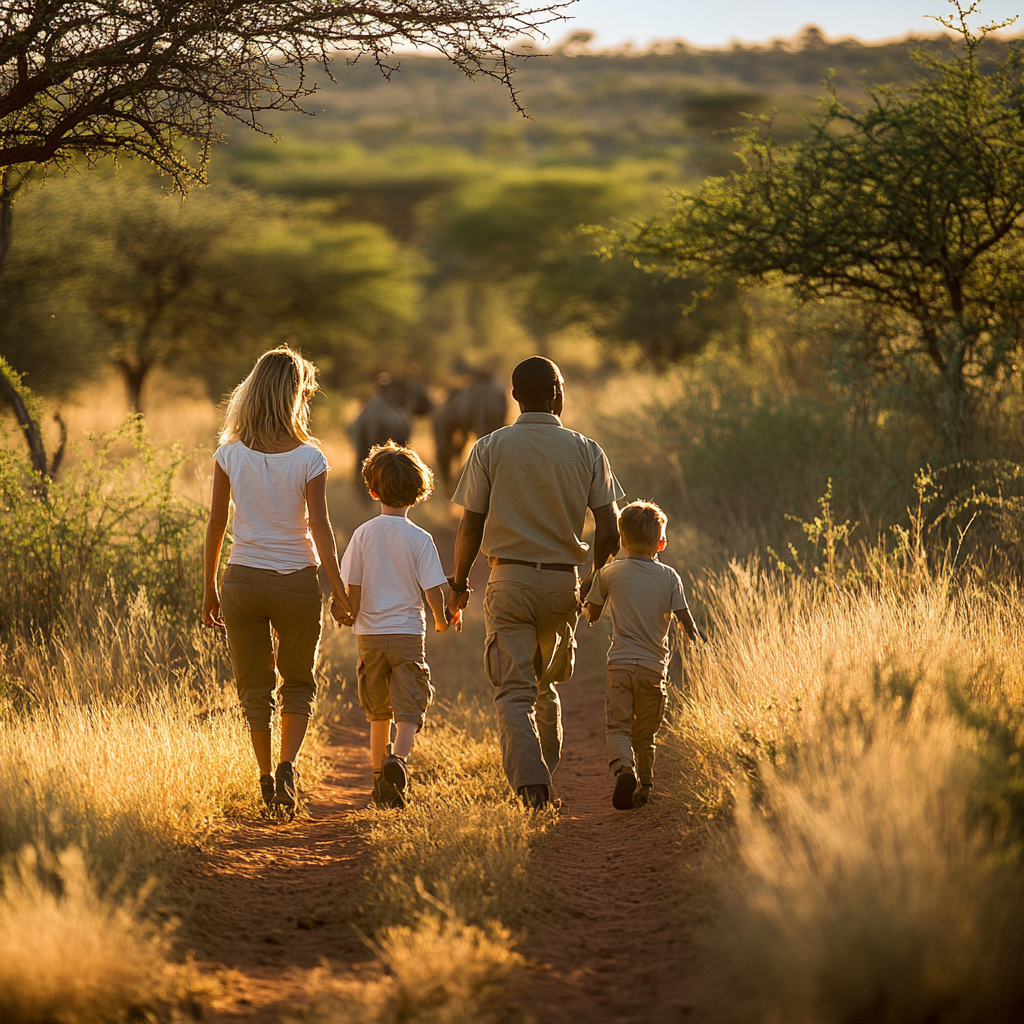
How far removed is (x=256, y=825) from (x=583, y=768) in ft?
6.30

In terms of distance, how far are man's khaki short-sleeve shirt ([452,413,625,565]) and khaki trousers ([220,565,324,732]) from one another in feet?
2.63

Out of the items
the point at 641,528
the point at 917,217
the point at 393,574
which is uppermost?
the point at 917,217

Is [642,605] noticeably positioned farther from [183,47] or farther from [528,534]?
[183,47]

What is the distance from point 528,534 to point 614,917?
61.9 inches

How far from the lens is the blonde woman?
166 inches

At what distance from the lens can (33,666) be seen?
5.42 m

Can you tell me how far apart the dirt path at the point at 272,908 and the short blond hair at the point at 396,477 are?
148 cm

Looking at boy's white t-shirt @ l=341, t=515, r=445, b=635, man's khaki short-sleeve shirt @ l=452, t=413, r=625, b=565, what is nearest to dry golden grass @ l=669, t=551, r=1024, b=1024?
man's khaki short-sleeve shirt @ l=452, t=413, r=625, b=565

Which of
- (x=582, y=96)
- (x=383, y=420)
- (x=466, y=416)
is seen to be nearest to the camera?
(x=383, y=420)

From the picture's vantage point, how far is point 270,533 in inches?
167

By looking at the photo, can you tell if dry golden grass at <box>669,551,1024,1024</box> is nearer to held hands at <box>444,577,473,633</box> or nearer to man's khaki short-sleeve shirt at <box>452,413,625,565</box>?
man's khaki short-sleeve shirt at <box>452,413,625,565</box>

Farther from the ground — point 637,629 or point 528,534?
point 528,534

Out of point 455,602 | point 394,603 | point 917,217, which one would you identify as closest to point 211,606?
point 394,603

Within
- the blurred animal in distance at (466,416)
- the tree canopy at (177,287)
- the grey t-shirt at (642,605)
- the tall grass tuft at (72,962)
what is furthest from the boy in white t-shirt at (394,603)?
the tree canopy at (177,287)
